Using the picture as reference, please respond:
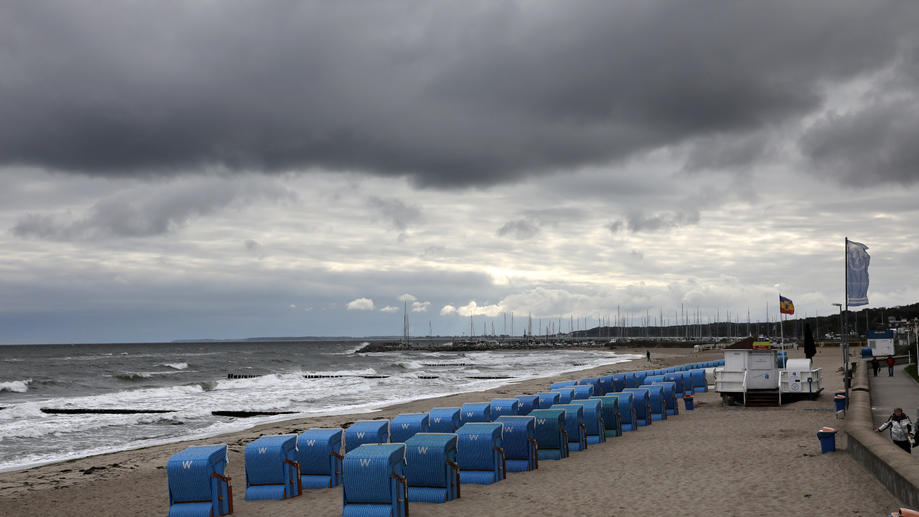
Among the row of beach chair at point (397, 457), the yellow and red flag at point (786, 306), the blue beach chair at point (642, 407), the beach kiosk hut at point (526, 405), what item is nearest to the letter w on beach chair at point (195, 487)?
the row of beach chair at point (397, 457)

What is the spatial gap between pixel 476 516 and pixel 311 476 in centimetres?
455

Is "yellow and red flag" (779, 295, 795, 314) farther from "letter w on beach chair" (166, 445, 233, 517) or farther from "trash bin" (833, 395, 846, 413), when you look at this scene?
"letter w on beach chair" (166, 445, 233, 517)

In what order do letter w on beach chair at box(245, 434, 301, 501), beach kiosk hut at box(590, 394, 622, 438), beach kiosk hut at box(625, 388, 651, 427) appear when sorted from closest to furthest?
letter w on beach chair at box(245, 434, 301, 501) → beach kiosk hut at box(590, 394, 622, 438) → beach kiosk hut at box(625, 388, 651, 427)

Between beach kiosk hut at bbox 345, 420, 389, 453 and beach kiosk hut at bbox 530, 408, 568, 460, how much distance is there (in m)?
3.82

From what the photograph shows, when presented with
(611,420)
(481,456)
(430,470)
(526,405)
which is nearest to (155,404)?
(526,405)

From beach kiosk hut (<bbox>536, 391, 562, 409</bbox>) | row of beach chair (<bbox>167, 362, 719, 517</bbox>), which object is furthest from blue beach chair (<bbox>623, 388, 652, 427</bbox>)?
row of beach chair (<bbox>167, 362, 719, 517</bbox>)

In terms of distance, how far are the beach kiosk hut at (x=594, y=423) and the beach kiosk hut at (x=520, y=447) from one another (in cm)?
391

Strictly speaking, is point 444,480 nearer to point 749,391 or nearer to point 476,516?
point 476,516

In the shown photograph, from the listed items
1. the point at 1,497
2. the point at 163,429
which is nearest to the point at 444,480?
the point at 1,497

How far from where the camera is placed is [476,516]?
12445 millimetres

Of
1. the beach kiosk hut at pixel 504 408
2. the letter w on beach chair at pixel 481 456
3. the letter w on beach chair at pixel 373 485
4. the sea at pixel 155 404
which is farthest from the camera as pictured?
the sea at pixel 155 404

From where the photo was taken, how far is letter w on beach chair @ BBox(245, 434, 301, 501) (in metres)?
14.6

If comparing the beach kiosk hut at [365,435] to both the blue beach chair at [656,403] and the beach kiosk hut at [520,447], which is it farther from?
the blue beach chair at [656,403]

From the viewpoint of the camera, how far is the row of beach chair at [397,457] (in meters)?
12.0
